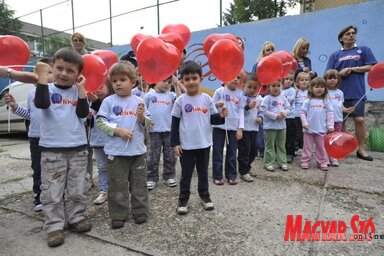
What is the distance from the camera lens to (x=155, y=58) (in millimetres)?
2549

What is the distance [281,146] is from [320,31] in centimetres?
408

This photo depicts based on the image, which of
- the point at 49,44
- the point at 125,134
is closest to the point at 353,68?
the point at 125,134

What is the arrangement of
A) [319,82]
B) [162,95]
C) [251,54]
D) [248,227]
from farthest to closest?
1. [251,54]
2. [319,82]
3. [162,95]
4. [248,227]

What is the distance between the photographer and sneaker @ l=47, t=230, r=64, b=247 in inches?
88.0

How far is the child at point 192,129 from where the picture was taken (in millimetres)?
2744

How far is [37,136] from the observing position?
2824 mm

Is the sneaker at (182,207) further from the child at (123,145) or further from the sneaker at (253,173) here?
the sneaker at (253,173)

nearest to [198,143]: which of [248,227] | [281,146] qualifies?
[248,227]

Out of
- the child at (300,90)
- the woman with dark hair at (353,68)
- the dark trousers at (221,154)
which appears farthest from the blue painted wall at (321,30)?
the dark trousers at (221,154)

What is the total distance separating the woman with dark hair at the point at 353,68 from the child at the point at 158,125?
2.94m

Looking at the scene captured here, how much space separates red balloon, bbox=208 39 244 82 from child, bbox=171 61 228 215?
1.02 ft

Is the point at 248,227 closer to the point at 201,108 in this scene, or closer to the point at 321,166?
the point at 201,108

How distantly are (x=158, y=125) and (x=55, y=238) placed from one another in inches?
66.5

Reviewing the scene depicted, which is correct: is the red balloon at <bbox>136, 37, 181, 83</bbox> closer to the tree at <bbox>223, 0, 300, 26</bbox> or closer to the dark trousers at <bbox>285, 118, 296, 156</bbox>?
the dark trousers at <bbox>285, 118, 296, 156</bbox>
